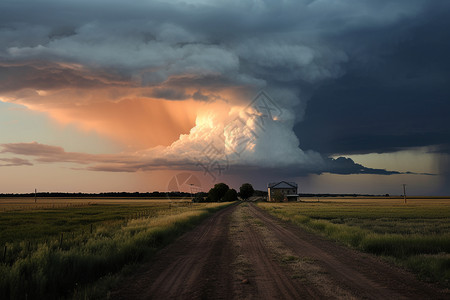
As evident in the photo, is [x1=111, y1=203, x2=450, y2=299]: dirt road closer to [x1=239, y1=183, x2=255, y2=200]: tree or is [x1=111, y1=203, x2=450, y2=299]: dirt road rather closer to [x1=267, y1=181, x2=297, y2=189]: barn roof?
[x1=267, y1=181, x2=297, y2=189]: barn roof

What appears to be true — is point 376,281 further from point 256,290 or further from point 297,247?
point 297,247

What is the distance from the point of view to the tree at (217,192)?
523 feet

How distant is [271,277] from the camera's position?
398 inches

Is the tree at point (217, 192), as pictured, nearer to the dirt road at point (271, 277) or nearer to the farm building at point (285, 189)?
the farm building at point (285, 189)

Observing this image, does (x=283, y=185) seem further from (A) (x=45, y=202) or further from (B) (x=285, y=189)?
(A) (x=45, y=202)

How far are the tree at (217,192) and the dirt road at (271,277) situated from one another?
474 feet

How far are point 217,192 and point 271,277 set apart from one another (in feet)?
506

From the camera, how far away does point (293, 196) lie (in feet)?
445

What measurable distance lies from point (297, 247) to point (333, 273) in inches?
235

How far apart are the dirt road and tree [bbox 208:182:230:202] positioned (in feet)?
474

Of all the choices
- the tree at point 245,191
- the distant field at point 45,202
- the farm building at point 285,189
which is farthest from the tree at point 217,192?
the farm building at point 285,189

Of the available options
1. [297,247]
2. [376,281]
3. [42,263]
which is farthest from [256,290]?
[297,247]

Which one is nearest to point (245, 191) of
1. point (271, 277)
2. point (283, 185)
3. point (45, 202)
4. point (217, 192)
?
point (217, 192)

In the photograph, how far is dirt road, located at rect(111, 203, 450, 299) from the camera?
27.6ft
